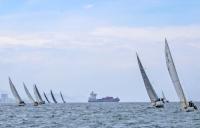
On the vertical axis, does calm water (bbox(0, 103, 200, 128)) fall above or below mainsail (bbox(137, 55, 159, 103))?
below

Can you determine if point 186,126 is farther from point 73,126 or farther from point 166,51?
point 166,51

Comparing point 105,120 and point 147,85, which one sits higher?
point 147,85

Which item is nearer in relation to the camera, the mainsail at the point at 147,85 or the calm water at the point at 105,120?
the calm water at the point at 105,120

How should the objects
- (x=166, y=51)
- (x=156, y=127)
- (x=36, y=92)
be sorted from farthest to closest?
(x=36, y=92)
(x=166, y=51)
(x=156, y=127)

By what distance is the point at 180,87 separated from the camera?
93.5m

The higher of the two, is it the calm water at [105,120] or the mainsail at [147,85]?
the mainsail at [147,85]

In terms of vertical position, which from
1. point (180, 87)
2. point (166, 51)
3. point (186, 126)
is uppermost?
point (166, 51)

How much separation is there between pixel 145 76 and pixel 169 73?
69.4 feet

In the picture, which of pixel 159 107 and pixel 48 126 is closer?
pixel 48 126

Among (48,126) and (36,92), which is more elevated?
(36,92)

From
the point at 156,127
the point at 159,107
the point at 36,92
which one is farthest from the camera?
the point at 36,92

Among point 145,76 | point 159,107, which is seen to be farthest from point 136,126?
point 159,107

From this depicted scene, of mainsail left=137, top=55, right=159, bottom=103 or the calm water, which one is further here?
mainsail left=137, top=55, right=159, bottom=103

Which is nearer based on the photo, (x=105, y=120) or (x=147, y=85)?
(x=105, y=120)
